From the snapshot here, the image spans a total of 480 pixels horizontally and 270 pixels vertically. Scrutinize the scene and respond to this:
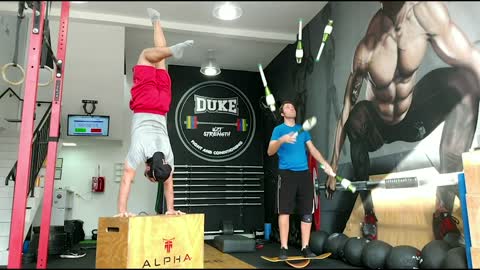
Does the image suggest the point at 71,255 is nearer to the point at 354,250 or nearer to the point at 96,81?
the point at 96,81

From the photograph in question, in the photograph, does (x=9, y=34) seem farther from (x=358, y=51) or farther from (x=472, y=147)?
(x=472, y=147)

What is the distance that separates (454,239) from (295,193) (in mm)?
1243

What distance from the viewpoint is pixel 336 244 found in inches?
152

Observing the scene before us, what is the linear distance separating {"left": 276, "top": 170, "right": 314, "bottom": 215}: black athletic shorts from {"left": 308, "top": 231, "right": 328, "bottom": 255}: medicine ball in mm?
931

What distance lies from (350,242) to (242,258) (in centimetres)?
113

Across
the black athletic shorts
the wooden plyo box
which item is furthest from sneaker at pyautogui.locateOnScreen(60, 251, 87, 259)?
the black athletic shorts

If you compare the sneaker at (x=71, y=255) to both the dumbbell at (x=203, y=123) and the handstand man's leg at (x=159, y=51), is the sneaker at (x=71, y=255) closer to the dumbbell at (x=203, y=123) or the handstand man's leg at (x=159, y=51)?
the handstand man's leg at (x=159, y=51)

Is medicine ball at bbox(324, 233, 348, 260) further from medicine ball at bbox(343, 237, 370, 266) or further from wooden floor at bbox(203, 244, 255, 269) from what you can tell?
wooden floor at bbox(203, 244, 255, 269)

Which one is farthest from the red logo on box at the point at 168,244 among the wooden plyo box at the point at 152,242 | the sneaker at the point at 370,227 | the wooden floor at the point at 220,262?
the sneaker at the point at 370,227

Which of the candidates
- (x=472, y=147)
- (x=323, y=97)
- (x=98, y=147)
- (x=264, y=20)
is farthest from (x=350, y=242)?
(x=98, y=147)

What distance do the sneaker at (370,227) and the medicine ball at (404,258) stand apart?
0.71 metres

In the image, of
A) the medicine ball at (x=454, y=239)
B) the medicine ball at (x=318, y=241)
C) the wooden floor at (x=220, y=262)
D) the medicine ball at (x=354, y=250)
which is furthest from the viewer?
the medicine ball at (x=318, y=241)

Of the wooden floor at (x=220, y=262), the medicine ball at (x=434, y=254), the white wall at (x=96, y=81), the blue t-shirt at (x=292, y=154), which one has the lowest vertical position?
the wooden floor at (x=220, y=262)

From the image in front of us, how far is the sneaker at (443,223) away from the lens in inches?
116
